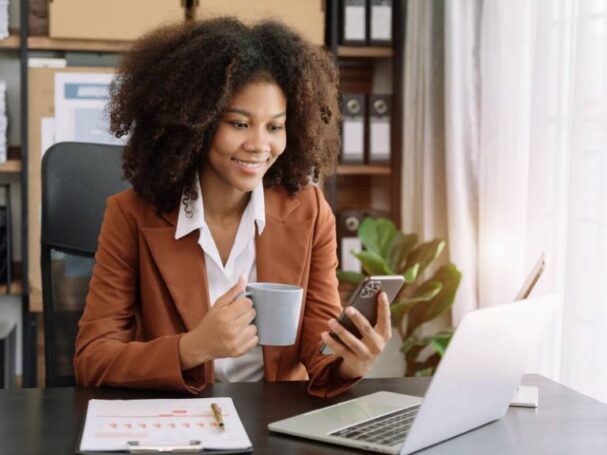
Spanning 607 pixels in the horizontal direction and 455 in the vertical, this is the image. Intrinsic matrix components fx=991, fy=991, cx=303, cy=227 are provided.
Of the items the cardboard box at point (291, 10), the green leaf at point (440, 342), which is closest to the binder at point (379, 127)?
the cardboard box at point (291, 10)

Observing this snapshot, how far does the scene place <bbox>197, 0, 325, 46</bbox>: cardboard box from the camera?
3.30 meters

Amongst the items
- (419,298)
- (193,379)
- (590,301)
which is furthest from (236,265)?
(419,298)

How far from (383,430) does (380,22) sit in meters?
2.48

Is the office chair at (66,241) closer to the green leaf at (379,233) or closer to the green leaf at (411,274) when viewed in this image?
the green leaf at (411,274)

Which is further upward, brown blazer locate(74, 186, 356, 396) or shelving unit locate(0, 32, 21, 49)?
shelving unit locate(0, 32, 21, 49)

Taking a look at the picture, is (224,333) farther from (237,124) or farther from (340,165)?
(340,165)

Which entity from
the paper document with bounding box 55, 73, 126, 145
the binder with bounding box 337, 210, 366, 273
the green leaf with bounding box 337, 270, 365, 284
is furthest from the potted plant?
the paper document with bounding box 55, 73, 126, 145

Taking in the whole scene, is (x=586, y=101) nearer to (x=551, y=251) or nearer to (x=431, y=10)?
(x=551, y=251)

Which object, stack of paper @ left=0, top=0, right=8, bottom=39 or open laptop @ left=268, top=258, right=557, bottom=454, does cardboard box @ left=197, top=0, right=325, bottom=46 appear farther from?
open laptop @ left=268, top=258, right=557, bottom=454

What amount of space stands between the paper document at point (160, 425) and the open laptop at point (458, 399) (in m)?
0.08

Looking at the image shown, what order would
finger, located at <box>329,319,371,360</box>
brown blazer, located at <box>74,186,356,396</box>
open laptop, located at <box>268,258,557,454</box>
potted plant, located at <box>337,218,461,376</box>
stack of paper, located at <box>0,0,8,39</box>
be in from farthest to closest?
1. stack of paper, located at <box>0,0,8,39</box>
2. potted plant, located at <box>337,218,461,376</box>
3. brown blazer, located at <box>74,186,356,396</box>
4. finger, located at <box>329,319,371,360</box>
5. open laptop, located at <box>268,258,557,454</box>

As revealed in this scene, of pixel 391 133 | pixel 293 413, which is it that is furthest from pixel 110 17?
pixel 293 413

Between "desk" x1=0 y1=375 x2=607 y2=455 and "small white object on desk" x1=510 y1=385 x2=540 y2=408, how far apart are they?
0.6 inches

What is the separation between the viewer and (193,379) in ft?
4.90
